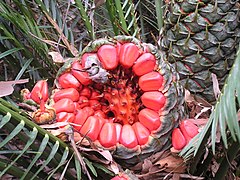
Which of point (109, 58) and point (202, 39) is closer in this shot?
point (109, 58)

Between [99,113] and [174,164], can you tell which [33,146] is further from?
[174,164]

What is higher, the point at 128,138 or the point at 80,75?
the point at 80,75

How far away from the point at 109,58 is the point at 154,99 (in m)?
0.12

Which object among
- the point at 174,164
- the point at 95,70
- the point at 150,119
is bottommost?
the point at 174,164

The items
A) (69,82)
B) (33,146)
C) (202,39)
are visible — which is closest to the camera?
(33,146)

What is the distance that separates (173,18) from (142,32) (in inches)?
13.1

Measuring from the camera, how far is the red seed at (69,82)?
100 centimetres

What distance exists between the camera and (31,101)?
976mm

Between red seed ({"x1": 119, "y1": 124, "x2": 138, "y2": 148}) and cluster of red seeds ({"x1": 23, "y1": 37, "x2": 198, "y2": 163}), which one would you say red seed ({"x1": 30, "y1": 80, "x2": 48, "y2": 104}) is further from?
red seed ({"x1": 119, "y1": 124, "x2": 138, "y2": 148})

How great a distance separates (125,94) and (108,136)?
109 mm

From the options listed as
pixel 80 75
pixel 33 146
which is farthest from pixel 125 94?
pixel 33 146

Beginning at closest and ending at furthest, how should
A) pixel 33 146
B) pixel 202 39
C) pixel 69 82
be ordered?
pixel 33 146, pixel 69 82, pixel 202 39

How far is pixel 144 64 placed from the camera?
972 millimetres

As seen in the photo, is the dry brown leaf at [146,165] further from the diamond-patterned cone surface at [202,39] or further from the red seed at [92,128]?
the diamond-patterned cone surface at [202,39]
